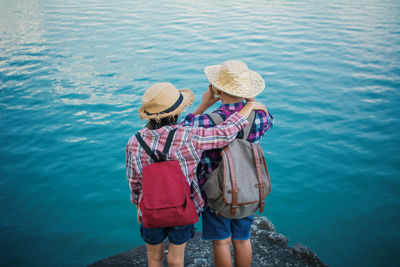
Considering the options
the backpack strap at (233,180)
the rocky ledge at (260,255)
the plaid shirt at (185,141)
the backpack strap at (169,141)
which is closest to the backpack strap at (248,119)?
the plaid shirt at (185,141)

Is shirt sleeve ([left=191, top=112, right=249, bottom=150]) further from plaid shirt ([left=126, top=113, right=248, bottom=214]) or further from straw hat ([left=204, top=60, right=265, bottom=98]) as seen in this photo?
straw hat ([left=204, top=60, right=265, bottom=98])

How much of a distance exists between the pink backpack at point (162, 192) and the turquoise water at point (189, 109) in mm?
2892

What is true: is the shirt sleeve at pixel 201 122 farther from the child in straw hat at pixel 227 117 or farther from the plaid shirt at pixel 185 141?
the plaid shirt at pixel 185 141

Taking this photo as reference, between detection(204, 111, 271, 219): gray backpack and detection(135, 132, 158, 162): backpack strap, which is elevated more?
detection(135, 132, 158, 162): backpack strap

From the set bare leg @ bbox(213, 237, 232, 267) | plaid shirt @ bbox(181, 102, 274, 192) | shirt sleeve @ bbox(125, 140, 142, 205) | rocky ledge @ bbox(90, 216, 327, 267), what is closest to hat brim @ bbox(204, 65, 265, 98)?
plaid shirt @ bbox(181, 102, 274, 192)

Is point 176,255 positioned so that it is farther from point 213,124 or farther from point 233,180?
point 213,124

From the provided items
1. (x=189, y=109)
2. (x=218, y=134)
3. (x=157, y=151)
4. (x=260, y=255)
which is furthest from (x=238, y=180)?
(x=189, y=109)

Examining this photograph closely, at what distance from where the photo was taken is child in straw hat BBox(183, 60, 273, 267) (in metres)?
2.32

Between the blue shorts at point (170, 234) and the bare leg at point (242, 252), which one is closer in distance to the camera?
the blue shorts at point (170, 234)

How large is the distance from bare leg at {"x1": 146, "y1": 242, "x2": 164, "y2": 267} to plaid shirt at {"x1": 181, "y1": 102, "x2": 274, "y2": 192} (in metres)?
0.59

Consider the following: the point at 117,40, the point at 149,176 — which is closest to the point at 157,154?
the point at 149,176

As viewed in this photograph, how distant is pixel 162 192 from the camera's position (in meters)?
2.04

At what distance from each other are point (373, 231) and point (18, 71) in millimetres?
10957

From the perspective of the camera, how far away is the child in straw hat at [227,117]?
232 cm
